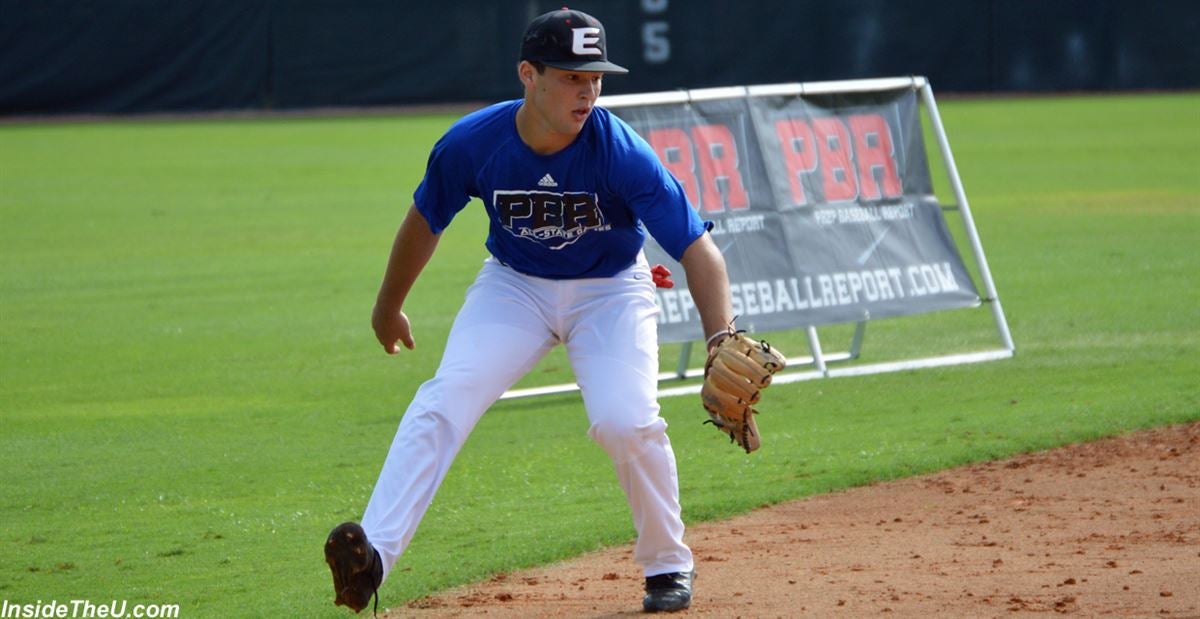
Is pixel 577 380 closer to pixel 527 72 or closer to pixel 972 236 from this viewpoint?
pixel 527 72

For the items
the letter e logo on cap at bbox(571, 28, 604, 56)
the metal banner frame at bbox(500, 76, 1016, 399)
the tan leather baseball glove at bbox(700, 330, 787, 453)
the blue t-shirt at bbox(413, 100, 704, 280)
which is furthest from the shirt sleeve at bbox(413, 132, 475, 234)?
the metal banner frame at bbox(500, 76, 1016, 399)

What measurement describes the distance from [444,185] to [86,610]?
5.81ft

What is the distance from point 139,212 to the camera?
58.0 feet

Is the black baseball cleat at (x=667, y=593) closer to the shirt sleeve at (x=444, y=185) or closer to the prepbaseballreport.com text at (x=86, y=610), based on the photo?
the shirt sleeve at (x=444, y=185)

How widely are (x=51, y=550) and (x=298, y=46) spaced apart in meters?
25.8

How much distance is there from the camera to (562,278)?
4973mm

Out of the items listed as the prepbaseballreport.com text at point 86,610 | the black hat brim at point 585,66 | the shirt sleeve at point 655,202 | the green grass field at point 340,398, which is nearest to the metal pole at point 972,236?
the green grass field at point 340,398

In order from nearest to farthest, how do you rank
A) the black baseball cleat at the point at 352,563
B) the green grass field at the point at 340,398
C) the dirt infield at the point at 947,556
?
1. the black baseball cleat at the point at 352,563
2. the dirt infield at the point at 947,556
3. the green grass field at the point at 340,398

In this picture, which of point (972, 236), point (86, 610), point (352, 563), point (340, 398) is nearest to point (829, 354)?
point (972, 236)

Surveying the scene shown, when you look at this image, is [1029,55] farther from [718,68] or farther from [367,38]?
→ [367,38]

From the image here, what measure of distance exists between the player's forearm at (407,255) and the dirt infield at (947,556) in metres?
1.01

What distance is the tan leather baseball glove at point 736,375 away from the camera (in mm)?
4492

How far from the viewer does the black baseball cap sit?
15.3 feet

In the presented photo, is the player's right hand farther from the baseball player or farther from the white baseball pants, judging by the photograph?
the white baseball pants
